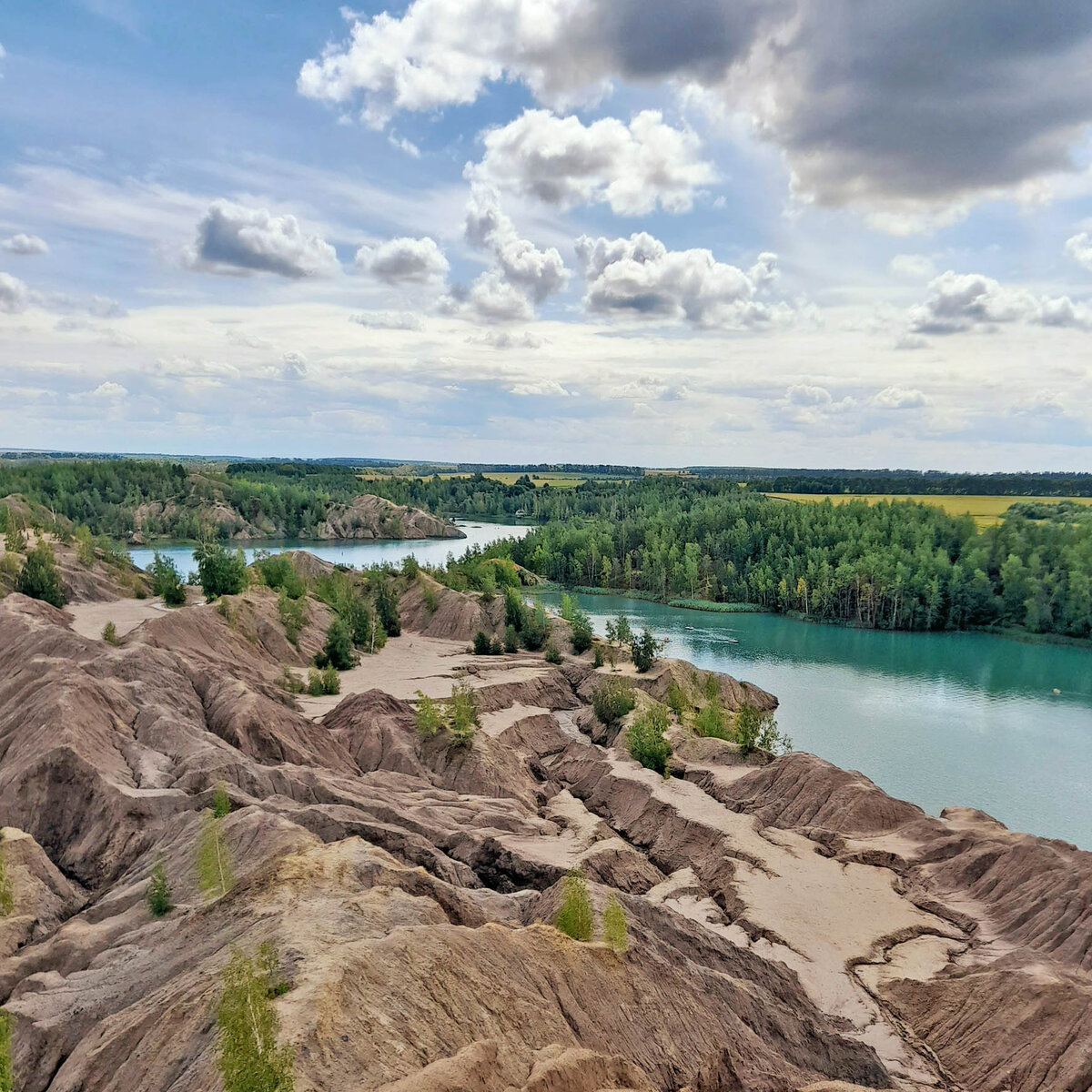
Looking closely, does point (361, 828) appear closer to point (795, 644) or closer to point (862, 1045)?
point (862, 1045)

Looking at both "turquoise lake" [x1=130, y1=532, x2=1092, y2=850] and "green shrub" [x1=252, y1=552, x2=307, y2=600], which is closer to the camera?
"turquoise lake" [x1=130, y1=532, x2=1092, y2=850]

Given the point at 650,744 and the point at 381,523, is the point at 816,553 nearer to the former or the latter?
the point at 650,744

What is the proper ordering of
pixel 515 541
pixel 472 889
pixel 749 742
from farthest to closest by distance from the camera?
pixel 515 541 < pixel 749 742 < pixel 472 889

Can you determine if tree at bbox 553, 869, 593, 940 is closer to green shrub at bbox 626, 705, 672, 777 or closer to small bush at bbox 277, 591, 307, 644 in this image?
green shrub at bbox 626, 705, 672, 777

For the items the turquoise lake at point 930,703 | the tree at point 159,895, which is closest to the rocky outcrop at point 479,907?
the tree at point 159,895

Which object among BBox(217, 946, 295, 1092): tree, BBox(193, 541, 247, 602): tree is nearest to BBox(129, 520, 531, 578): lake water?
BBox(193, 541, 247, 602): tree

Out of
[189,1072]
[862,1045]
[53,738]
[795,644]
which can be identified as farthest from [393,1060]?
[795,644]
